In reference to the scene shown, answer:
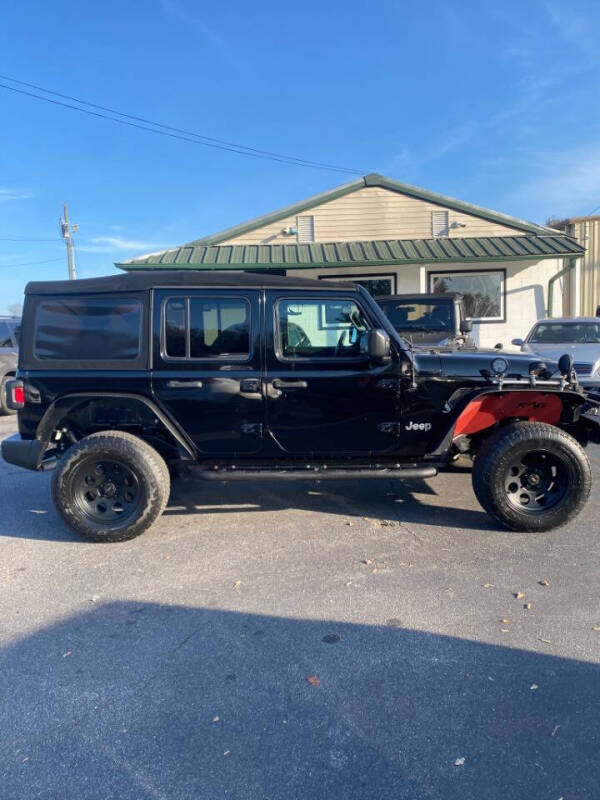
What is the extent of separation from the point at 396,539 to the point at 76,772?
2638 mm

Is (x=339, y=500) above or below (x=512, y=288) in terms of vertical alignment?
below

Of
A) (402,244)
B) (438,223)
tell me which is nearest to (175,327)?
(402,244)

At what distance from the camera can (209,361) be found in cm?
421

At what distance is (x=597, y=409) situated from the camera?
14.3ft

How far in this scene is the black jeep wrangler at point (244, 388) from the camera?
4180 millimetres

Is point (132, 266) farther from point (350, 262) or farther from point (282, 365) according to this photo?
point (282, 365)

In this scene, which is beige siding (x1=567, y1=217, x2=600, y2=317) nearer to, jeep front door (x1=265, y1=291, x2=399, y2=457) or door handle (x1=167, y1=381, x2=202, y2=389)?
jeep front door (x1=265, y1=291, x2=399, y2=457)

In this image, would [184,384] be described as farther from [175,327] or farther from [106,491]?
[106,491]

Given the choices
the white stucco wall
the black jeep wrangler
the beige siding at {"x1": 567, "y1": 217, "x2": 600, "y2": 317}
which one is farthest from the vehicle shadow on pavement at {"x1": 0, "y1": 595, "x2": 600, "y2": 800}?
the beige siding at {"x1": 567, "y1": 217, "x2": 600, "y2": 317}

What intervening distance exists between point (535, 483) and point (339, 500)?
1.72m

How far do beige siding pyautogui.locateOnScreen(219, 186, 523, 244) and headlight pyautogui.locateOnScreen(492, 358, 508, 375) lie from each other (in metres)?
10.0

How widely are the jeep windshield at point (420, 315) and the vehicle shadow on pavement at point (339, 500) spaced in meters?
3.05

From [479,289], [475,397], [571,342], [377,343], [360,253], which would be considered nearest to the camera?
[377,343]

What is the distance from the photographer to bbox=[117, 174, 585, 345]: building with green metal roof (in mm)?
12867
